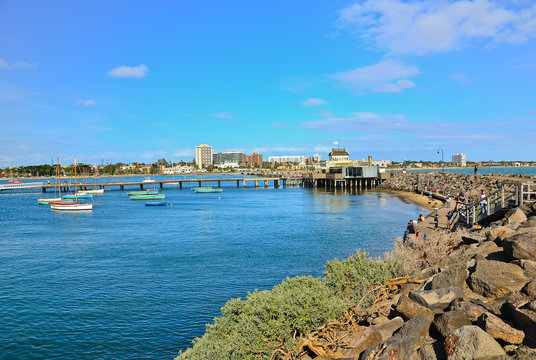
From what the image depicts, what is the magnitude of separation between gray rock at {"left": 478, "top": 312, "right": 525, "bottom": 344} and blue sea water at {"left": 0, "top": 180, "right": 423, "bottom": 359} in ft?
42.0

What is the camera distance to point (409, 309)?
393 inches

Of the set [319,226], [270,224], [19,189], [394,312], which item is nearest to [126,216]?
[270,224]

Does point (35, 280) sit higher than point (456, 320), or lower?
lower

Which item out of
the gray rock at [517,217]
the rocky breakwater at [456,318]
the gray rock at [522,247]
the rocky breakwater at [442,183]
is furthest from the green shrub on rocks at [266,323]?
the rocky breakwater at [442,183]

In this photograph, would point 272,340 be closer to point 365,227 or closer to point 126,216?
point 365,227

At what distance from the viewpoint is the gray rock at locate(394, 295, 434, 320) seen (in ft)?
32.0

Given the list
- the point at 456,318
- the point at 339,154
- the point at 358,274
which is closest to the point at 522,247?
the point at 456,318

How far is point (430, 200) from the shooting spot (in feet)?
234

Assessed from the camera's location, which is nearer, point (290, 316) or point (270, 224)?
point (290, 316)

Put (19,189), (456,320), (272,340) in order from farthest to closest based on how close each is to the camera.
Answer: (19,189)
(272,340)
(456,320)

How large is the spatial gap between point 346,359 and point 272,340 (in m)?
2.07

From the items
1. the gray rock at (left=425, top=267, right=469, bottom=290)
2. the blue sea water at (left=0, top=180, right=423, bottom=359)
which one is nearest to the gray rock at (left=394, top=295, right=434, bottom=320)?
the gray rock at (left=425, top=267, right=469, bottom=290)

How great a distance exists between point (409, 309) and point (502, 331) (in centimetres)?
257

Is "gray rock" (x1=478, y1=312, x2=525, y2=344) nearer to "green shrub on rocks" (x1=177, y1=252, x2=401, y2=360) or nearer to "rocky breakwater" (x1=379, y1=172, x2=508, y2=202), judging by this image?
"green shrub on rocks" (x1=177, y1=252, x2=401, y2=360)
